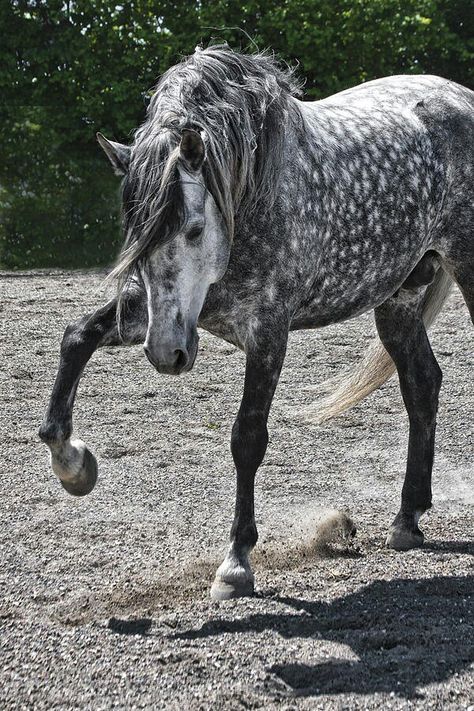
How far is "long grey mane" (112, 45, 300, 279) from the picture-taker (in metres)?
3.29

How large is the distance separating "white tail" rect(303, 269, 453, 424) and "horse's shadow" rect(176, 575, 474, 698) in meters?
1.42

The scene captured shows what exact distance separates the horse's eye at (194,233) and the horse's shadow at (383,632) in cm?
132

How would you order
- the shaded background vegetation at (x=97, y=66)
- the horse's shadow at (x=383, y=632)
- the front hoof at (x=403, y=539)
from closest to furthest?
1. the horse's shadow at (x=383, y=632)
2. the front hoof at (x=403, y=539)
3. the shaded background vegetation at (x=97, y=66)

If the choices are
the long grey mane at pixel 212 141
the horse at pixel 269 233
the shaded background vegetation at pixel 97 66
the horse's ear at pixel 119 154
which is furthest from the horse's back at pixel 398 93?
the shaded background vegetation at pixel 97 66

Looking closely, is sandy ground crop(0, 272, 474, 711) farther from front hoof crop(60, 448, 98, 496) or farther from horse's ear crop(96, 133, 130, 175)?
horse's ear crop(96, 133, 130, 175)

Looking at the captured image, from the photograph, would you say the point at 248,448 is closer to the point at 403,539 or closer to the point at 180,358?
the point at 180,358

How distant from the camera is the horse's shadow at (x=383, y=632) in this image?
2.96 m

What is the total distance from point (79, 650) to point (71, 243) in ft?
32.1

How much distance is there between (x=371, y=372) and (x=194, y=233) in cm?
207

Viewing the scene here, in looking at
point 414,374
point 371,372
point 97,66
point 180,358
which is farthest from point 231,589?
point 97,66

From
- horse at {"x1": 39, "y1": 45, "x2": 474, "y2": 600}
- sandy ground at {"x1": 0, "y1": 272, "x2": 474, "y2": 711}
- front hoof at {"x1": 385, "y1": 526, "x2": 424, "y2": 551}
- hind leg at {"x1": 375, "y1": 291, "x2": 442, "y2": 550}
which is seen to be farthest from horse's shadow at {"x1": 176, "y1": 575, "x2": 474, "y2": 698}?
hind leg at {"x1": 375, "y1": 291, "x2": 442, "y2": 550}

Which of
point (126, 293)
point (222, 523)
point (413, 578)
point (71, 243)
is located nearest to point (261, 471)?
point (222, 523)

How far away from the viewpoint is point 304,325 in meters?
4.19

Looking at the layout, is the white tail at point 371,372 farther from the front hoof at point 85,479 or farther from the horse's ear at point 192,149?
the horse's ear at point 192,149
